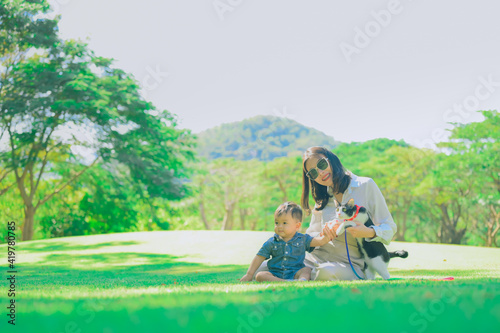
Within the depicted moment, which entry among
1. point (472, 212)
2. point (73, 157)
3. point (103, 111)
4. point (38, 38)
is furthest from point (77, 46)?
point (472, 212)

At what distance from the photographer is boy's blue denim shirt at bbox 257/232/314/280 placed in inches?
199

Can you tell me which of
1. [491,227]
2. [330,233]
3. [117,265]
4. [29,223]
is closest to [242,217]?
[491,227]

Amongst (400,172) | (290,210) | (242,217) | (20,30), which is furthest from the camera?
(242,217)

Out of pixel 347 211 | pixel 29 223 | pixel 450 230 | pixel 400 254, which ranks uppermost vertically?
pixel 347 211

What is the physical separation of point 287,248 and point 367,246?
85 centimetres

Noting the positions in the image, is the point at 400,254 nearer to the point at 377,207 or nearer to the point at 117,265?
the point at 377,207

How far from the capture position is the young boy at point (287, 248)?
5.06 metres

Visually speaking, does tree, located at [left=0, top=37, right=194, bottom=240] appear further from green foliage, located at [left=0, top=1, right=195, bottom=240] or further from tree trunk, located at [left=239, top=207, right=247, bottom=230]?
tree trunk, located at [left=239, top=207, right=247, bottom=230]

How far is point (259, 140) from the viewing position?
10225cm

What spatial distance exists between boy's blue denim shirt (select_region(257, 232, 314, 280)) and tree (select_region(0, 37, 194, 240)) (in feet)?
56.8

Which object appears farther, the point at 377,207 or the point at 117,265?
the point at 117,265

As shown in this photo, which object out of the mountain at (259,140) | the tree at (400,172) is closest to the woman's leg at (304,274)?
the tree at (400,172)

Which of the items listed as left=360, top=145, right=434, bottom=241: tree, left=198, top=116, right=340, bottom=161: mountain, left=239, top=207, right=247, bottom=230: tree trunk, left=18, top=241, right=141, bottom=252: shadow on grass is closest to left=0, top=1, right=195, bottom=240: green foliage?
left=18, top=241, right=141, bottom=252: shadow on grass

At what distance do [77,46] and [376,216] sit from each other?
2141 cm
